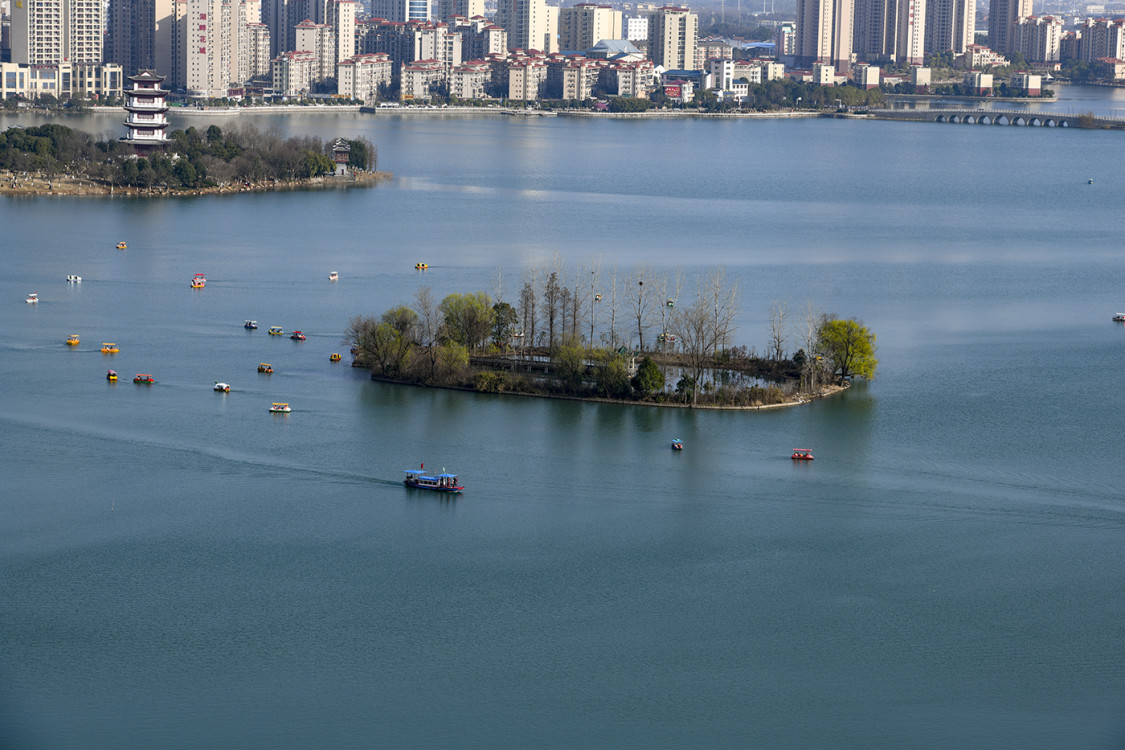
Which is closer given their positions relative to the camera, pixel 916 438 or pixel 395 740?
pixel 395 740

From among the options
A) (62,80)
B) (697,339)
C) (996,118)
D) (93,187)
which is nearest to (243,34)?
(62,80)

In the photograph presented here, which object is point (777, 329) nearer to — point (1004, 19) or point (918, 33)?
point (918, 33)

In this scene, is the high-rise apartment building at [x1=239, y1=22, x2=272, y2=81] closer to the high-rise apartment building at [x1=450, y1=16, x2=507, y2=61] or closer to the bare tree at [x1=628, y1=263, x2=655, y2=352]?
the high-rise apartment building at [x1=450, y1=16, x2=507, y2=61]

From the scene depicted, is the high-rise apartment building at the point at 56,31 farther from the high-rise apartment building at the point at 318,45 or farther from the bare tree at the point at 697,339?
the bare tree at the point at 697,339

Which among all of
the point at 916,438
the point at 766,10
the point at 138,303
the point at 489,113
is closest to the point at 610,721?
the point at 916,438

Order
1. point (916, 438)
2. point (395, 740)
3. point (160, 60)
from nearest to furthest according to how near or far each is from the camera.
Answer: point (395, 740) → point (916, 438) → point (160, 60)

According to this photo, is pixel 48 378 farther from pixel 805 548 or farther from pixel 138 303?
pixel 805 548

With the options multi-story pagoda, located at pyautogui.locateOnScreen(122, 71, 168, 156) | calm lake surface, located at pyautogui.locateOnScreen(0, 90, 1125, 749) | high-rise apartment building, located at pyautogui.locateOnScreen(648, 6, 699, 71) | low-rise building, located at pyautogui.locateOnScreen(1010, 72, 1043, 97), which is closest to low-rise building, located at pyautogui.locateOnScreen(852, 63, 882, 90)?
low-rise building, located at pyautogui.locateOnScreen(1010, 72, 1043, 97)
